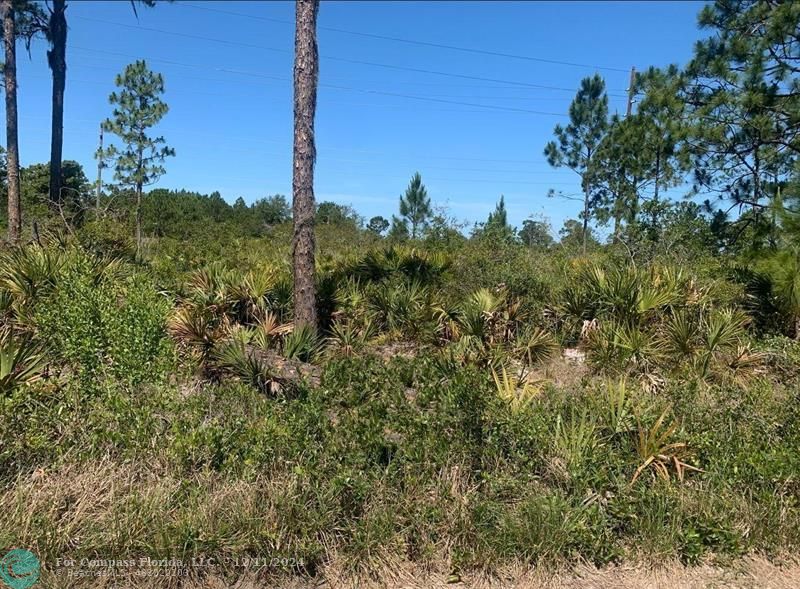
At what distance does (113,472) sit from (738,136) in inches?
463

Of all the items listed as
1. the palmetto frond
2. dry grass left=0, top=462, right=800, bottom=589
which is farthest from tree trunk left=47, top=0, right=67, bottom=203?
dry grass left=0, top=462, right=800, bottom=589

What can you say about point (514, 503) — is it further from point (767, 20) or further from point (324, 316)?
point (767, 20)

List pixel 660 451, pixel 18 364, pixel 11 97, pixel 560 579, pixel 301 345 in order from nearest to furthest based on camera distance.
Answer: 1. pixel 560 579
2. pixel 660 451
3. pixel 18 364
4. pixel 301 345
5. pixel 11 97

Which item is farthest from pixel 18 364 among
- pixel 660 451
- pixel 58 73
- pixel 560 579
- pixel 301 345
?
pixel 58 73

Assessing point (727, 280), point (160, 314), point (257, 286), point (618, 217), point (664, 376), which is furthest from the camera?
point (618, 217)

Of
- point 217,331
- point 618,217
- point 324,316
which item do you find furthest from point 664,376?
point 618,217

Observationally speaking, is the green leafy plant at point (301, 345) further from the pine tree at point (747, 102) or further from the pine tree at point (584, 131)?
the pine tree at point (584, 131)

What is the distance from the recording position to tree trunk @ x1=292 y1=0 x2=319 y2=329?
827 cm

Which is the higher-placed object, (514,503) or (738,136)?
(738,136)

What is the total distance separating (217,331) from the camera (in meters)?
7.84

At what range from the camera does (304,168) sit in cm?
853
